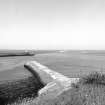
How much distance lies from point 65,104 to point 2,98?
11.7 meters

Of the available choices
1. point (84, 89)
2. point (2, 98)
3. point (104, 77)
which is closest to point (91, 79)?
point (104, 77)

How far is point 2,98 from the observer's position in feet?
48.7

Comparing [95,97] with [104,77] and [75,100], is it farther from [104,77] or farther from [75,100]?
[104,77]

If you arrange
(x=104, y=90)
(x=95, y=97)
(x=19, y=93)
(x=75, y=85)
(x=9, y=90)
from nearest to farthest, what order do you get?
(x=95, y=97) < (x=104, y=90) < (x=75, y=85) < (x=19, y=93) < (x=9, y=90)

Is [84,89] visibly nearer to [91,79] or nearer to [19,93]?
[91,79]

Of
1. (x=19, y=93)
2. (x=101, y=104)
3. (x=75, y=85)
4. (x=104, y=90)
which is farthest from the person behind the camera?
(x=19, y=93)

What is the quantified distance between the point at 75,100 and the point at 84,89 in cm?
171

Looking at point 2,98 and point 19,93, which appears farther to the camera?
point 19,93

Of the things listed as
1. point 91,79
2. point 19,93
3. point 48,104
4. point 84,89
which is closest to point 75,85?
point 84,89

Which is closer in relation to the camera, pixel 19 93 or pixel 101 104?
pixel 101 104

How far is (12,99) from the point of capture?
47.5 feet

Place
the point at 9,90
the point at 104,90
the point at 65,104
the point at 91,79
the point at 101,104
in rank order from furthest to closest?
the point at 9,90
the point at 91,79
the point at 104,90
the point at 65,104
the point at 101,104

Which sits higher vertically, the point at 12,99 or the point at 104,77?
the point at 104,77

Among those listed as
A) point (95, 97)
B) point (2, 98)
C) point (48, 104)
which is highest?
point (95, 97)
